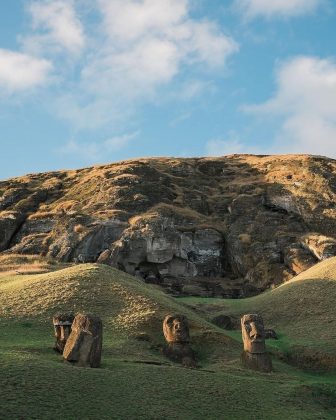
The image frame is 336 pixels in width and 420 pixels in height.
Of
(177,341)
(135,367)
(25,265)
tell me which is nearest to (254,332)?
(177,341)

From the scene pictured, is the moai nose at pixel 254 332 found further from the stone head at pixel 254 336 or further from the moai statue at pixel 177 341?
the moai statue at pixel 177 341

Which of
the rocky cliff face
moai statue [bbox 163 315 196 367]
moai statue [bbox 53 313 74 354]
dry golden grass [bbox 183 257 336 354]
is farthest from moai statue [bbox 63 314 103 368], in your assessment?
the rocky cliff face

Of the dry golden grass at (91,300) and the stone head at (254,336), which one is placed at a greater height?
the dry golden grass at (91,300)

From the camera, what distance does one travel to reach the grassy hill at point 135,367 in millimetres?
16328

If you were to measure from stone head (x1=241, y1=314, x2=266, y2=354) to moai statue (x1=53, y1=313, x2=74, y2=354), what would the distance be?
23.7 ft

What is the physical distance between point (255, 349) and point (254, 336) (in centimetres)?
55

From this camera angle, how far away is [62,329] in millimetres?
22344

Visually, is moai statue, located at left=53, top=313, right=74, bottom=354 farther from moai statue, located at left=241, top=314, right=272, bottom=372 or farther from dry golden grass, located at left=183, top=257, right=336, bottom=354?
dry golden grass, located at left=183, top=257, right=336, bottom=354

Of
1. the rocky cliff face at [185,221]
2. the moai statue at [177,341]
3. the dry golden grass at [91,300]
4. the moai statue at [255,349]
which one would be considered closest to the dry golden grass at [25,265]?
the rocky cliff face at [185,221]

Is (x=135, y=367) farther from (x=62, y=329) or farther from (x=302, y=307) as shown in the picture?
(x=302, y=307)

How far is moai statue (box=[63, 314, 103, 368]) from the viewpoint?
20.0m

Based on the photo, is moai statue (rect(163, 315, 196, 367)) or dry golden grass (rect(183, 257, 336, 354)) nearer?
moai statue (rect(163, 315, 196, 367))

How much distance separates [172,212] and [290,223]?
1254 centimetres

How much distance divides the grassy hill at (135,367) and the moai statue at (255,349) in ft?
1.82
